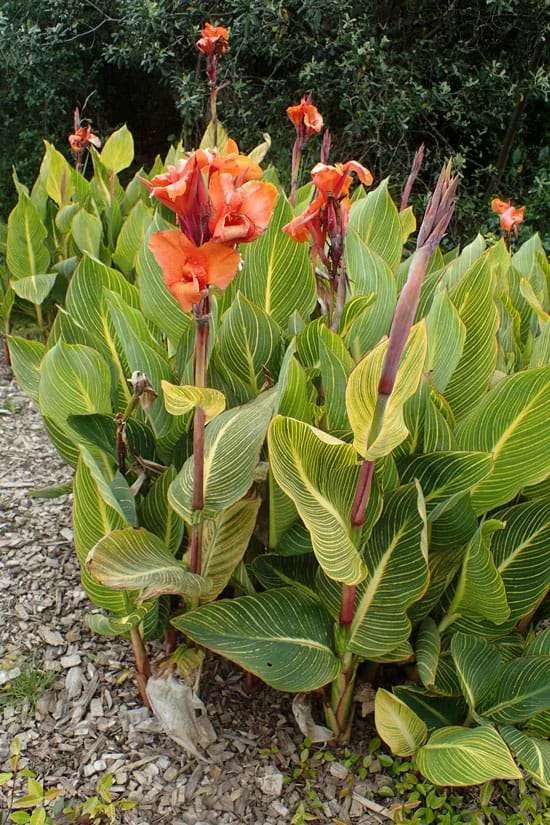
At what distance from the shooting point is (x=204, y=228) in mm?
810

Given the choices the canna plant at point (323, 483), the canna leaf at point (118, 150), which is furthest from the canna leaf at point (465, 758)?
the canna leaf at point (118, 150)

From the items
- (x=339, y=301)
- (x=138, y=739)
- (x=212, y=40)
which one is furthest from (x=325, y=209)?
(x=212, y=40)

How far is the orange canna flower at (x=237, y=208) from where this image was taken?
2.64ft

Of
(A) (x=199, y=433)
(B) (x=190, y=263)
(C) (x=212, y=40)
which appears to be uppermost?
(C) (x=212, y=40)

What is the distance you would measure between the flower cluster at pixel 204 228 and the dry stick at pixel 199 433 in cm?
6

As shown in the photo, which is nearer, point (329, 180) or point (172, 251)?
point (172, 251)

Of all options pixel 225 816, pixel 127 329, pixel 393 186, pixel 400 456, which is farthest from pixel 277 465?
pixel 393 186

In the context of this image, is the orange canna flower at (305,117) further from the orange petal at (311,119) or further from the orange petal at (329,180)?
the orange petal at (329,180)

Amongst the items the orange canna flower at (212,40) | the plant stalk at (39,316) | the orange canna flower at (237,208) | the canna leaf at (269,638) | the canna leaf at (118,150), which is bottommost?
the plant stalk at (39,316)

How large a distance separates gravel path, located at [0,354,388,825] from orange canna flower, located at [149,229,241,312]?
A: 35.9 inches

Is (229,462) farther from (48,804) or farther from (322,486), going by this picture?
(48,804)

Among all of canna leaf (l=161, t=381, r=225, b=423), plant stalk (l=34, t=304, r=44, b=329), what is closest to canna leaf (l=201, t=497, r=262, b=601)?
canna leaf (l=161, t=381, r=225, b=423)

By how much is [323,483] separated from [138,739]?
67cm

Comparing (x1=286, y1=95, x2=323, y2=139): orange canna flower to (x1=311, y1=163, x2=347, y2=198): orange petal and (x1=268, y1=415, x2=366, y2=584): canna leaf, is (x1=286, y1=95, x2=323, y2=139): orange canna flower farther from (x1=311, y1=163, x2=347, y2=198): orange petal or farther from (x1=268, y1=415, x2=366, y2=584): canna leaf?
(x1=268, y1=415, x2=366, y2=584): canna leaf
